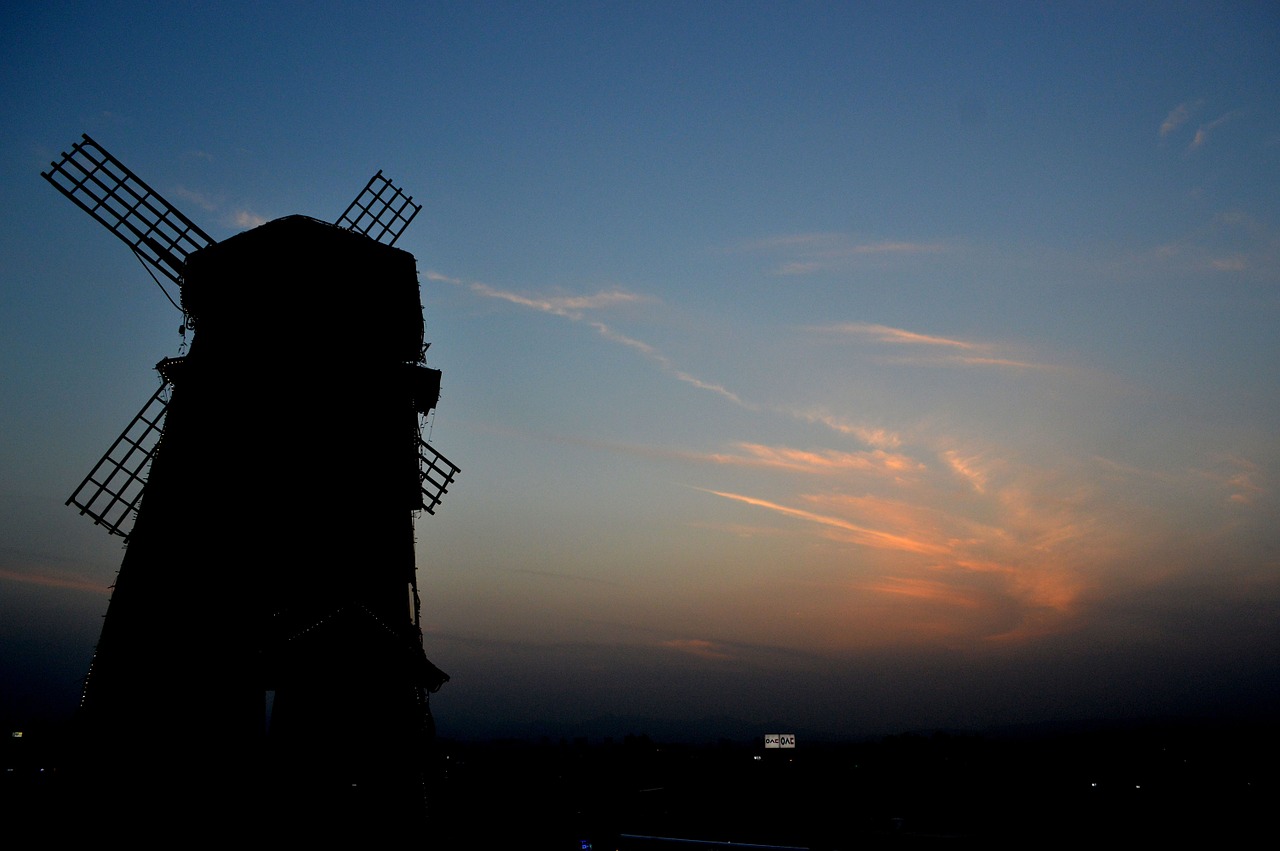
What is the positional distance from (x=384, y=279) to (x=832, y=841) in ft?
34.5

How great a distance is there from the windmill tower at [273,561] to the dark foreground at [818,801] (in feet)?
4.51

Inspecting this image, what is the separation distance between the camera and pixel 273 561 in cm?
1025

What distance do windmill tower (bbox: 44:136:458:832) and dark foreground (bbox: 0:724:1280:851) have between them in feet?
4.51

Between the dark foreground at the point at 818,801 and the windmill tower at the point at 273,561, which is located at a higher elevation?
the windmill tower at the point at 273,561

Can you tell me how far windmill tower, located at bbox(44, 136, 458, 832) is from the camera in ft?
31.2

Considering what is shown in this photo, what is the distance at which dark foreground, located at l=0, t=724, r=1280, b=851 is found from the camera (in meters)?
17.2

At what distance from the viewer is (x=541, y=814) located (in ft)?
106

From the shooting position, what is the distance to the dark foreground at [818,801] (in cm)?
1722

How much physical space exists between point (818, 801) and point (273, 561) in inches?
2004

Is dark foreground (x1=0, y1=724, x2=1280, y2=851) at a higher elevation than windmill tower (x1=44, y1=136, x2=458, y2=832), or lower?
lower

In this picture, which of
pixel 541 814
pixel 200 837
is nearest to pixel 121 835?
pixel 200 837

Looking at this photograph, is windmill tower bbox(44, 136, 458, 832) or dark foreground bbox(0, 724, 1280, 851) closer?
windmill tower bbox(44, 136, 458, 832)

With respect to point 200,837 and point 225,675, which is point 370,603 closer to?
point 225,675

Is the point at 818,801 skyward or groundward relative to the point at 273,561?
groundward
